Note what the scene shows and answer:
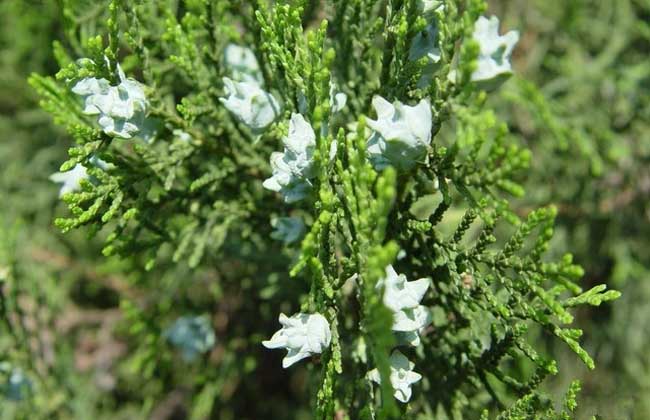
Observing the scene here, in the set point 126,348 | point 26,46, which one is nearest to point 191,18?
point 26,46

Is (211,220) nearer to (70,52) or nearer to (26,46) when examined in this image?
(70,52)

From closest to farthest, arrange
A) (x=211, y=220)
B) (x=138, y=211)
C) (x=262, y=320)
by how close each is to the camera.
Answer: (x=138, y=211) < (x=211, y=220) < (x=262, y=320)

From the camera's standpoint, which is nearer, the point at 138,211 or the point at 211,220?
the point at 138,211

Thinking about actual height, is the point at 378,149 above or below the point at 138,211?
above

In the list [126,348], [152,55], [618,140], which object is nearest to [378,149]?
[152,55]

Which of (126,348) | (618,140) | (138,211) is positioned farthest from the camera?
(126,348)

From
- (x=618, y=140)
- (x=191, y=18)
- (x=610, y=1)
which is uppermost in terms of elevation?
(x=191, y=18)
